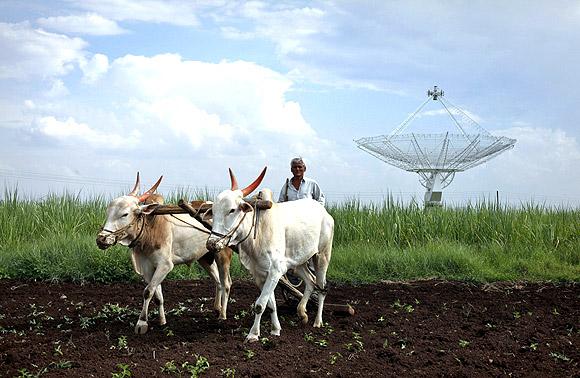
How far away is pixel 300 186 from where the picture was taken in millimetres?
8414

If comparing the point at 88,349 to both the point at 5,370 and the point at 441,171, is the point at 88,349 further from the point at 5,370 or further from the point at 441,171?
the point at 441,171

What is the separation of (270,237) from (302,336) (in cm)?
Answer: 111

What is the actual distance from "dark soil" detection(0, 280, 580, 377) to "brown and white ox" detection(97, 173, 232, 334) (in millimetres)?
416

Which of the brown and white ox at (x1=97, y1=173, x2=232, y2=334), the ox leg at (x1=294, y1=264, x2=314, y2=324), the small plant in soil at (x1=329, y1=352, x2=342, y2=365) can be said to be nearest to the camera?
the small plant in soil at (x1=329, y1=352, x2=342, y2=365)

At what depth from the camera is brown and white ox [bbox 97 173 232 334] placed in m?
7.05

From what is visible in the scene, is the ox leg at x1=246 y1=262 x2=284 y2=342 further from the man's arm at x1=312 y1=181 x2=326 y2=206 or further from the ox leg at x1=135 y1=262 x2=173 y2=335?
the man's arm at x1=312 y1=181 x2=326 y2=206

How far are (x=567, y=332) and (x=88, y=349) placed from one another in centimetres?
510

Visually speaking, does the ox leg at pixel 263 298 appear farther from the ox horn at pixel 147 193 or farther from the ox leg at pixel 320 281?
the ox horn at pixel 147 193

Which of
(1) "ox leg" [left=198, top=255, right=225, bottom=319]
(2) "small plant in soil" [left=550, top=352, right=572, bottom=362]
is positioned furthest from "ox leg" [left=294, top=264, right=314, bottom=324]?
(2) "small plant in soil" [left=550, top=352, right=572, bottom=362]

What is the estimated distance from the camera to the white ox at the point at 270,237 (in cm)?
639

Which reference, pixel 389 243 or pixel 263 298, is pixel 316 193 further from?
pixel 389 243

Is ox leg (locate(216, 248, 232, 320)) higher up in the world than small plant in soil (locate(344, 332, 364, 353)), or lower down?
higher up

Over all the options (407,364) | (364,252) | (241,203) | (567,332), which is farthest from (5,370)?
(364,252)

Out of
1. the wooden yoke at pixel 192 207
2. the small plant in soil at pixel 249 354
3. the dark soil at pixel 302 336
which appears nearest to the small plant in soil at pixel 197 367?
the dark soil at pixel 302 336
